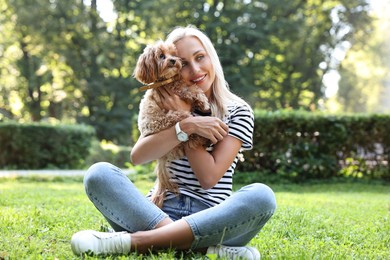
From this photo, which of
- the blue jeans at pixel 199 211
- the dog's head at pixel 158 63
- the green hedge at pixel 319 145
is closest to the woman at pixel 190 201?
the blue jeans at pixel 199 211

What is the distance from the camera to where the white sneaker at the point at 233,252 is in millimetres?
2814

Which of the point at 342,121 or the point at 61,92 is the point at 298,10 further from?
the point at 342,121

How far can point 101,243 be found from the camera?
2.80 meters

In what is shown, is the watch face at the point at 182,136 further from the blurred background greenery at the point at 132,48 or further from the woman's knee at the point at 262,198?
the blurred background greenery at the point at 132,48

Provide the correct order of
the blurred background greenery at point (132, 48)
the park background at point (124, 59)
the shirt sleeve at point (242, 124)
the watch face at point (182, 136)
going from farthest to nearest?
the blurred background greenery at point (132, 48) < the park background at point (124, 59) < the shirt sleeve at point (242, 124) < the watch face at point (182, 136)

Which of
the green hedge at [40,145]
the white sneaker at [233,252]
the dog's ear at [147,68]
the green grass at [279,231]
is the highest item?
the dog's ear at [147,68]

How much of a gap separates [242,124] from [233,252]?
788 mm

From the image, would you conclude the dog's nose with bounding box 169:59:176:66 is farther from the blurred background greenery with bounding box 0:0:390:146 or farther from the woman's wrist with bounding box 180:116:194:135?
the blurred background greenery with bounding box 0:0:390:146

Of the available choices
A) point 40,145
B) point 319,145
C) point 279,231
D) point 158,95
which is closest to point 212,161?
point 158,95

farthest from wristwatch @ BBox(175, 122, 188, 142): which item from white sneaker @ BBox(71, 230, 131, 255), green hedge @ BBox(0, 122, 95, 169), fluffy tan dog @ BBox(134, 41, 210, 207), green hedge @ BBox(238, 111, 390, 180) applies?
green hedge @ BBox(0, 122, 95, 169)

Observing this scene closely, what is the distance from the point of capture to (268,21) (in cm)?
2562

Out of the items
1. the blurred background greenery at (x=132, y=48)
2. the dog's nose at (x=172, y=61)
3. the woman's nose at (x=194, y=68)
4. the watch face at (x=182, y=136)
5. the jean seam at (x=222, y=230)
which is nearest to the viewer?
the jean seam at (x=222, y=230)

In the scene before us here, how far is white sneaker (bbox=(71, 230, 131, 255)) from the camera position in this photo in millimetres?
2801

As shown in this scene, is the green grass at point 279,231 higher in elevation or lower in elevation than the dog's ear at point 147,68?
lower
